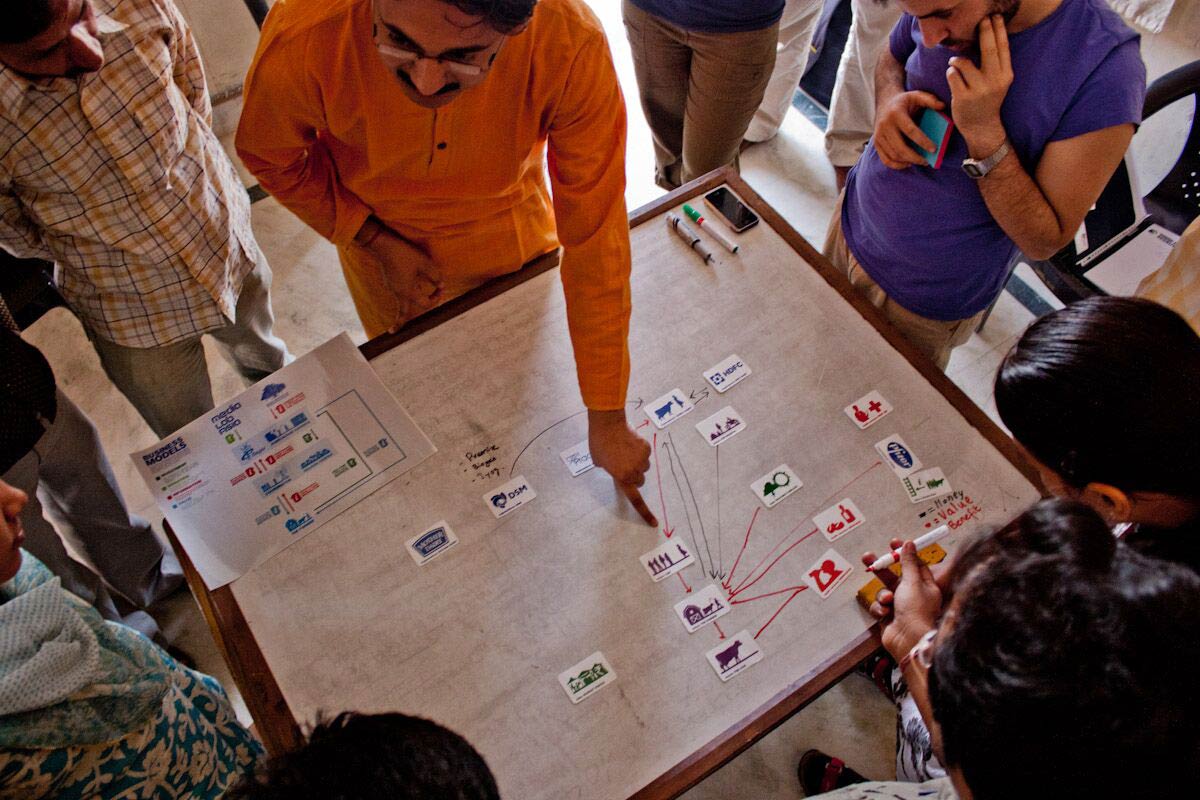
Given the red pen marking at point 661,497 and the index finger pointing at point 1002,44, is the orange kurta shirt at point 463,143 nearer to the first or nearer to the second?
the red pen marking at point 661,497

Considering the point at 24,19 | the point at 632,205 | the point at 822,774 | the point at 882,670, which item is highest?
the point at 24,19

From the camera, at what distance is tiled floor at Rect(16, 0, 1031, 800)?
6.04 feet

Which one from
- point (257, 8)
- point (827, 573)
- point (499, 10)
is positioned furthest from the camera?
point (257, 8)

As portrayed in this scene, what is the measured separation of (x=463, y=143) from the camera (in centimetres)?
118

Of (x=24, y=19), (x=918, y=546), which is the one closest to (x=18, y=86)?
Result: (x=24, y=19)

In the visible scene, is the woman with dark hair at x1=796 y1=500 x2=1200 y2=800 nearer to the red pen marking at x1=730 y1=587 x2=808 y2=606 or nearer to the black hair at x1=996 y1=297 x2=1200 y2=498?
the black hair at x1=996 y1=297 x2=1200 y2=498

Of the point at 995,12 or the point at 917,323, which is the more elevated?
the point at 995,12

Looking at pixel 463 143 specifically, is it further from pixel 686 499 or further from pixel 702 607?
pixel 702 607

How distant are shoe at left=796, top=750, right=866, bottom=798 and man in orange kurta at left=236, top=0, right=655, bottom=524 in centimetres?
89

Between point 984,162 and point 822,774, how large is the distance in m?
1.28

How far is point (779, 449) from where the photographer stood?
4.29 ft

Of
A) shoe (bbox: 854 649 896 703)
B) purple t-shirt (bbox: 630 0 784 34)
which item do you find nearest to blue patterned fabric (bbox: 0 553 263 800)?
shoe (bbox: 854 649 896 703)

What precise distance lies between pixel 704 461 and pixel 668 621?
27 centimetres

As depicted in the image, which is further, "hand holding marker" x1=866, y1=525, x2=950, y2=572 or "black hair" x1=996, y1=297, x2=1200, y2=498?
"hand holding marker" x1=866, y1=525, x2=950, y2=572
